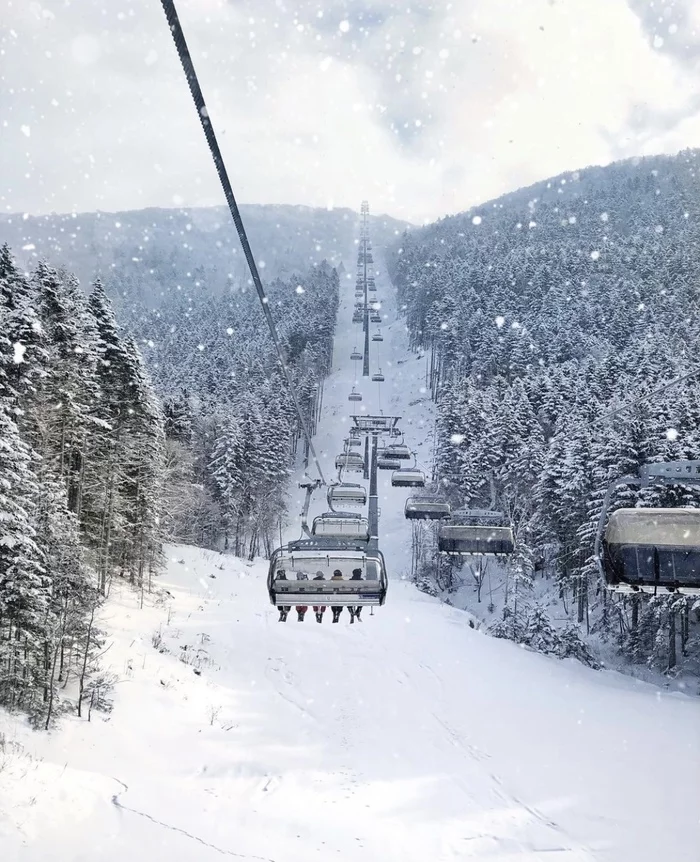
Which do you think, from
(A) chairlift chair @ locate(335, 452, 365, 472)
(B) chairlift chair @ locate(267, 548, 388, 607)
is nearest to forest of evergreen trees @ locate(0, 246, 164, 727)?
(B) chairlift chair @ locate(267, 548, 388, 607)

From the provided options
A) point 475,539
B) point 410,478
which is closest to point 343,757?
point 475,539

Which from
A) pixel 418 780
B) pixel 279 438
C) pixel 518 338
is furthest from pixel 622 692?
pixel 518 338

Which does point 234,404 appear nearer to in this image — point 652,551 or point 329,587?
point 329,587

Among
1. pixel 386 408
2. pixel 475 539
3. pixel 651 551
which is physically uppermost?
pixel 386 408

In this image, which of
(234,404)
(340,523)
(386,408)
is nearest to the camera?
(340,523)

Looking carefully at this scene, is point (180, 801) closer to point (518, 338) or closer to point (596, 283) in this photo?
point (518, 338)

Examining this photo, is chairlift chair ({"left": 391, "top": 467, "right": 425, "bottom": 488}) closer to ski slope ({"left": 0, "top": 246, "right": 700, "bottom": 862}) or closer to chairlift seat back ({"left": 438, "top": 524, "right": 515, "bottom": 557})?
ski slope ({"left": 0, "top": 246, "right": 700, "bottom": 862})
